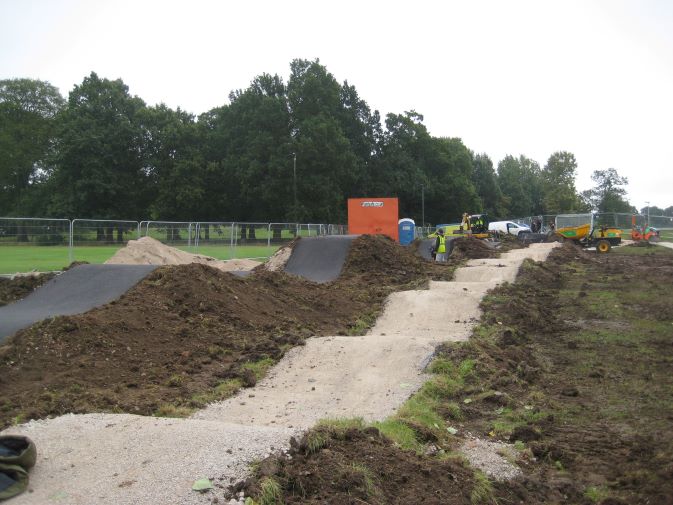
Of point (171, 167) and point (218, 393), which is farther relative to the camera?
point (171, 167)

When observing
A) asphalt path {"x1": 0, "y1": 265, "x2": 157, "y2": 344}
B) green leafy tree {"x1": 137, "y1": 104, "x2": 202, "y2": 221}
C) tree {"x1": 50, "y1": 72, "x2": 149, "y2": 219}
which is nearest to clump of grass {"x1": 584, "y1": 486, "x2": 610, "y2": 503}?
asphalt path {"x1": 0, "y1": 265, "x2": 157, "y2": 344}

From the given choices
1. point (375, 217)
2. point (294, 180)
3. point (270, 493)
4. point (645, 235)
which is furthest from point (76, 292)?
point (294, 180)

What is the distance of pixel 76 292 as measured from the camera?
39.2 ft

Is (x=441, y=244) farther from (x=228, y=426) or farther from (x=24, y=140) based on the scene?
(x=24, y=140)

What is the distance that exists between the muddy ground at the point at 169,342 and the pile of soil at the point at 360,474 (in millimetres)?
2572

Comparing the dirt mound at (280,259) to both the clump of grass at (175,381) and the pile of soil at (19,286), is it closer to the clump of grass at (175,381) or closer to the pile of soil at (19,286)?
the pile of soil at (19,286)

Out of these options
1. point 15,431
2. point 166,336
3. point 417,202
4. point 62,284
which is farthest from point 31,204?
point 15,431

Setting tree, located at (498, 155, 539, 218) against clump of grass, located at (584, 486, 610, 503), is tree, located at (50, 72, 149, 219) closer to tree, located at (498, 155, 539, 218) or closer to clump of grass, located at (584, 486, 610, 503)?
clump of grass, located at (584, 486, 610, 503)

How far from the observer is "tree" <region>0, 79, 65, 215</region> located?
2293 inches

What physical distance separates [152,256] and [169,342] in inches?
459

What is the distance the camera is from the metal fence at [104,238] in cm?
1755

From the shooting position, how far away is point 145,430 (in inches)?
199

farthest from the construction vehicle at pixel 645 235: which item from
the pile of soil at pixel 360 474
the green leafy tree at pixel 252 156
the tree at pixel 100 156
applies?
the pile of soil at pixel 360 474

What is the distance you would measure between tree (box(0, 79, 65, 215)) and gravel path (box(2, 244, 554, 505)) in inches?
2166
